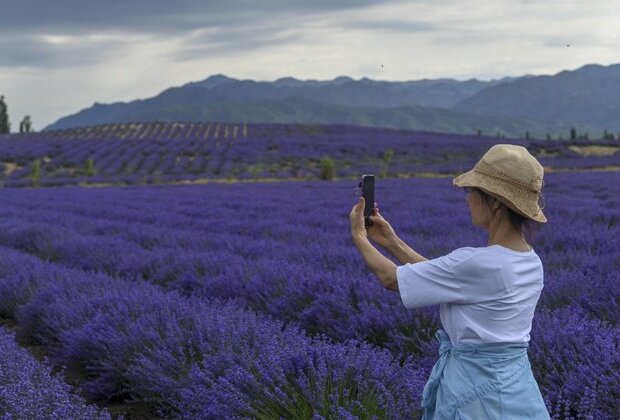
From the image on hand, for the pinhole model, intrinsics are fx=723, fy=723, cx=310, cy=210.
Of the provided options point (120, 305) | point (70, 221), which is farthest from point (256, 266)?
point (70, 221)

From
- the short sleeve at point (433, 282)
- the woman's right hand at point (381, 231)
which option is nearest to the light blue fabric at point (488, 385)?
the short sleeve at point (433, 282)

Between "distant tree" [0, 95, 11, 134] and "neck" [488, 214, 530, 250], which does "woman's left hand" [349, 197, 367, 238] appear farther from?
"distant tree" [0, 95, 11, 134]

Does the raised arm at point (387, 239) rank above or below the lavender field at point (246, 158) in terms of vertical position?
above

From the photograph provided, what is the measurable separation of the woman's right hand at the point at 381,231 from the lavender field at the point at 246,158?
2035cm

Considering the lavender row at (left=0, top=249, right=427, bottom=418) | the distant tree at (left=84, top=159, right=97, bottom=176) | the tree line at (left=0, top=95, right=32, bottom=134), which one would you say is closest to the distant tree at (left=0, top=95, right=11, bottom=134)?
the tree line at (left=0, top=95, right=32, bottom=134)

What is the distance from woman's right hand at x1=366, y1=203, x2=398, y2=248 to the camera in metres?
2.05

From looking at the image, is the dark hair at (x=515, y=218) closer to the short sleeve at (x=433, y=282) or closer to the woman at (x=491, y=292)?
the woman at (x=491, y=292)

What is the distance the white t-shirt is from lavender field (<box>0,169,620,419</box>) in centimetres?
45

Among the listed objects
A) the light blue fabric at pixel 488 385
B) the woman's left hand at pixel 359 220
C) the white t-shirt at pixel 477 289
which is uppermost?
the woman's left hand at pixel 359 220

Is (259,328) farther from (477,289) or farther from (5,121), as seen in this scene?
(5,121)

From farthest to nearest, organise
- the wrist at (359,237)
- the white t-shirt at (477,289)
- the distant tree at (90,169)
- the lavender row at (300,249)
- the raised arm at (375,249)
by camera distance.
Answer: the distant tree at (90,169) < the lavender row at (300,249) < the wrist at (359,237) < the raised arm at (375,249) < the white t-shirt at (477,289)

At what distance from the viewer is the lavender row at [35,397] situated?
7.91 ft

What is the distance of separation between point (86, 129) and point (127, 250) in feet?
162

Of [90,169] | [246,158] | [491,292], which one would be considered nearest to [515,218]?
[491,292]
